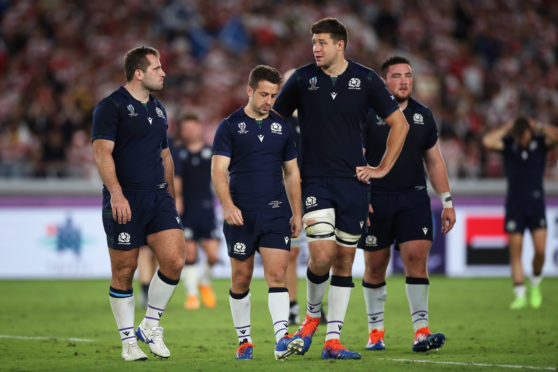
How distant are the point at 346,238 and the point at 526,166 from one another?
255 inches

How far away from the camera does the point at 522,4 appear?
2359cm

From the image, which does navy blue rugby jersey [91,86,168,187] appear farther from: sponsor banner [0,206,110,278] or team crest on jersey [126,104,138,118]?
sponsor banner [0,206,110,278]

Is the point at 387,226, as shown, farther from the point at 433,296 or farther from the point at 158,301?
the point at 433,296

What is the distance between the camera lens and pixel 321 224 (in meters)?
6.96

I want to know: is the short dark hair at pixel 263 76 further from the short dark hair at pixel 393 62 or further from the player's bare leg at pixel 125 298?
the player's bare leg at pixel 125 298

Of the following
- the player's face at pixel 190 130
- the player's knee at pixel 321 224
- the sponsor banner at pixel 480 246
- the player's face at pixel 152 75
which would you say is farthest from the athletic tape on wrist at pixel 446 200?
the sponsor banner at pixel 480 246

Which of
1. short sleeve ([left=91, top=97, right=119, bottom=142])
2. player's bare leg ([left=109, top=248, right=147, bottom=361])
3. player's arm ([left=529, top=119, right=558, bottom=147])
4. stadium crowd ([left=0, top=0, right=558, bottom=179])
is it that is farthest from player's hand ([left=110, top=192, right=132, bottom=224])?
stadium crowd ([left=0, top=0, right=558, bottom=179])

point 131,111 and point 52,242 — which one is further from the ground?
point 131,111

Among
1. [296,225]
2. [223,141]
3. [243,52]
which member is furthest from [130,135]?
[243,52]

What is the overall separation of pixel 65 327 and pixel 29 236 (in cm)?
731

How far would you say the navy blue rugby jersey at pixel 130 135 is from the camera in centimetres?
688

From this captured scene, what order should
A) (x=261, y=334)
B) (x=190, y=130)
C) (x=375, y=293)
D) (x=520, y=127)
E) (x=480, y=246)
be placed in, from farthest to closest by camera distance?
(x=480, y=246) < (x=190, y=130) < (x=520, y=127) < (x=261, y=334) < (x=375, y=293)

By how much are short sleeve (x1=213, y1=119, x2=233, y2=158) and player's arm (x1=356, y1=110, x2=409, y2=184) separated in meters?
1.04

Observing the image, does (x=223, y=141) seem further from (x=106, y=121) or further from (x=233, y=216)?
(x=106, y=121)
